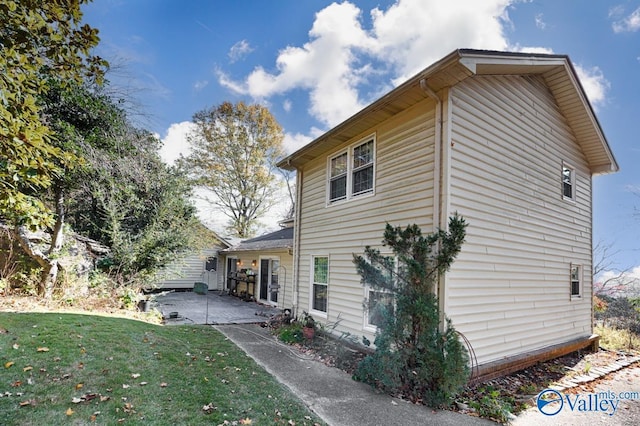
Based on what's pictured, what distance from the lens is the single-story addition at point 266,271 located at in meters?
11.8

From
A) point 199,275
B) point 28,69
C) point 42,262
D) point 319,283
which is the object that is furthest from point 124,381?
point 199,275

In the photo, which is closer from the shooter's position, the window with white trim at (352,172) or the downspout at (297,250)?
the window with white trim at (352,172)

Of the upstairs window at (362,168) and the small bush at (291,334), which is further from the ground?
the upstairs window at (362,168)

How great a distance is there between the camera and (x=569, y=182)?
809cm

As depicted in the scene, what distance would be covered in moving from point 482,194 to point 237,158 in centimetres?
1855

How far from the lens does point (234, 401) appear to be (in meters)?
4.04

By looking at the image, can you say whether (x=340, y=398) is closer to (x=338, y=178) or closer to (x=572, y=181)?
(x=338, y=178)

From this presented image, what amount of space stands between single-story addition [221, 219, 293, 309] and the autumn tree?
5.56m

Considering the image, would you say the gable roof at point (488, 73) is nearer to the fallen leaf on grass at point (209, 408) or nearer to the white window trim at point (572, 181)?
the white window trim at point (572, 181)

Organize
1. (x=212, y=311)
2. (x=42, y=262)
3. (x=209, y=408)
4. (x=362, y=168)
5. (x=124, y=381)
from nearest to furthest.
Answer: (x=209, y=408), (x=124, y=381), (x=362, y=168), (x=42, y=262), (x=212, y=311)

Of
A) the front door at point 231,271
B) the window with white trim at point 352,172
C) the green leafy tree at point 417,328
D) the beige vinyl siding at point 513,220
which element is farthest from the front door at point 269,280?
the beige vinyl siding at point 513,220

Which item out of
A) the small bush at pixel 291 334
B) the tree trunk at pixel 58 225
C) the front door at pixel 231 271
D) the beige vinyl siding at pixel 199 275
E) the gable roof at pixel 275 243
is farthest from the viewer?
the beige vinyl siding at pixel 199 275

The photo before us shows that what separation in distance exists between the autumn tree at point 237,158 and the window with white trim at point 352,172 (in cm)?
1479

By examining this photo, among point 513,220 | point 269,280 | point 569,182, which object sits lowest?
point 269,280
